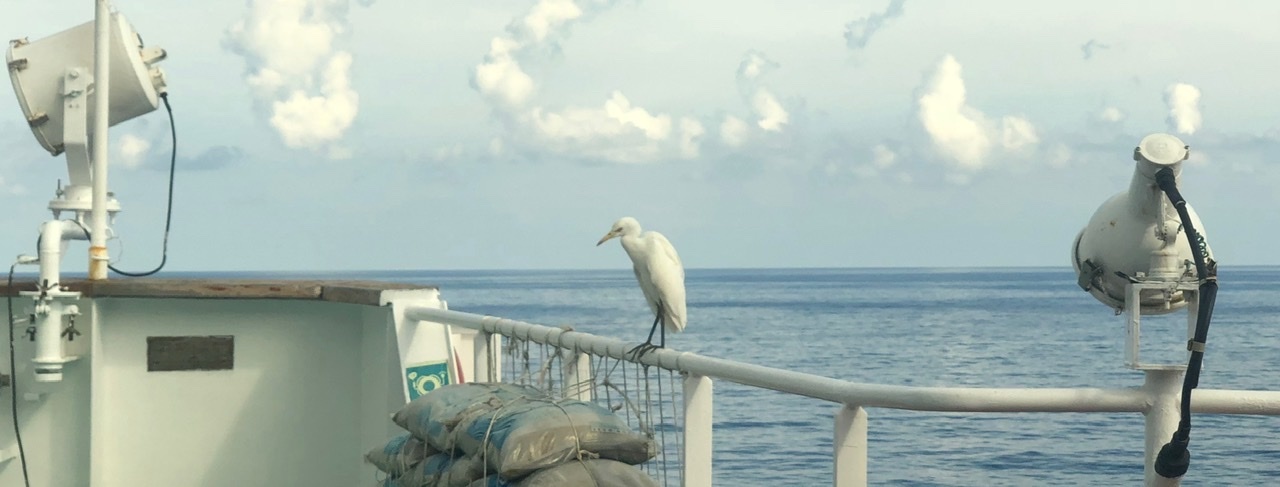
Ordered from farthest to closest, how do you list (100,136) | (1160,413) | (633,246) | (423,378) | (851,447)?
(100,136) → (423,378) → (633,246) → (851,447) → (1160,413)

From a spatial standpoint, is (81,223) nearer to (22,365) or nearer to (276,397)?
(22,365)

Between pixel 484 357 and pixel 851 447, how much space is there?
105 inches

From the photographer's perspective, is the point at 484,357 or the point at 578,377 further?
the point at 484,357

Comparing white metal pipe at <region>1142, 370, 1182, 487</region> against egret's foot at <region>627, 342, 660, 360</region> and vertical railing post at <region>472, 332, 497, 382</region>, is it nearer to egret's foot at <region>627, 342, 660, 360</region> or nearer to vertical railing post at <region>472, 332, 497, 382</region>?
egret's foot at <region>627, 342, 660, 360</region>

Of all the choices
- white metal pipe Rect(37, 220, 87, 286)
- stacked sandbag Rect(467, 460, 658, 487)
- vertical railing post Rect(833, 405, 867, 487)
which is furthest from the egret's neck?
white metal pipe Rect(37, 220, 87, 286)

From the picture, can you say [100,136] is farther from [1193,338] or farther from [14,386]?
[1193,338]

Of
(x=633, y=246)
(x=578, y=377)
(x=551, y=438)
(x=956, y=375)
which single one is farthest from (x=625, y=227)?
(x=956, y=375)

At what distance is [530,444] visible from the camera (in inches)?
131

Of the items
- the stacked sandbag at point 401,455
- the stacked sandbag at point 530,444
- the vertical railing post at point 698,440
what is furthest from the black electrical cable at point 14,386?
the vertical railing post at point 698,440

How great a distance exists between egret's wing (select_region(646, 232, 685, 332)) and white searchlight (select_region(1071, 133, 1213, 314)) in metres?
1.89

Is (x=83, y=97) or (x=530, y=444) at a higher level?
(x=83, y=97)

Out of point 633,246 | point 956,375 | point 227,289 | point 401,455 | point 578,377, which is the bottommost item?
point 956,375

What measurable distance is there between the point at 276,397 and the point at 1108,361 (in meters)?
52.2

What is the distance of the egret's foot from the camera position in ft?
11.7
